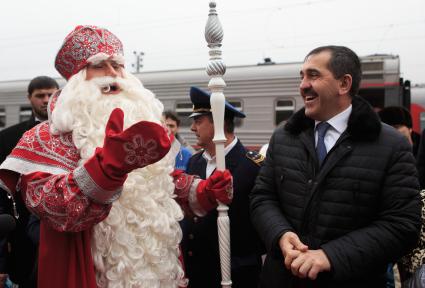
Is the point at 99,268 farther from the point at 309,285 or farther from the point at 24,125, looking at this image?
the point at 24,125

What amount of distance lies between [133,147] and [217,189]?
0.83m

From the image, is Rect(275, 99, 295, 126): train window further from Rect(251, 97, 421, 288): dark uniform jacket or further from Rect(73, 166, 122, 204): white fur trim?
Rect(73, 166, 122, 204): white fur trim

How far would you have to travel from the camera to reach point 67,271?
7.23 feet

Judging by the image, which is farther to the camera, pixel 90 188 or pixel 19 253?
pixel 19 253

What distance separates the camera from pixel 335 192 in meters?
2.16

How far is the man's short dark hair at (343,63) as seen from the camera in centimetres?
231

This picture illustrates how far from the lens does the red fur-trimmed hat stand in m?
2.49

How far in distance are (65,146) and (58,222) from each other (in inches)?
15.8

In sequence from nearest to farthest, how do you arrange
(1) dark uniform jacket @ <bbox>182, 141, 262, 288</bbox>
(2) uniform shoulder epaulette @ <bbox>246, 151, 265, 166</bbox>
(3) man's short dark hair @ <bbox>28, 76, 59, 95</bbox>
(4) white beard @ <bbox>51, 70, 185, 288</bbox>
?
(4) white beard @ <bbox>51, 70, 185, 288</bbox>
(1) dark uniform jacket @ <bbox>182, 141, 262, 288</bbox>
(2) uniform shoulder epaulette @ <bbox>246, 151, 265, 166</bbox>
(3) man's short dark hair @ <bbox>28, 76, 59, 95</bbox>

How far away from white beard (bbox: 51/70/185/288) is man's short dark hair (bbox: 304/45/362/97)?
3.21 feet

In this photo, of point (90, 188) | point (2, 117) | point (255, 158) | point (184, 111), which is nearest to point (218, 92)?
point (255, 158)

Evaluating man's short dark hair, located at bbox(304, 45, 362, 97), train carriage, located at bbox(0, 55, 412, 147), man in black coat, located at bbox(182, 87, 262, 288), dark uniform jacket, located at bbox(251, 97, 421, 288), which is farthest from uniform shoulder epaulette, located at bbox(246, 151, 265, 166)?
train carriage, located at bbox(0, 55, 412, 147)

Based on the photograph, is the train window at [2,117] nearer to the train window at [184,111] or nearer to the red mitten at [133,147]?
the train window at [184,111]

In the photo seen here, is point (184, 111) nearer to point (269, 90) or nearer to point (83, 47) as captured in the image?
point (269, 90)
